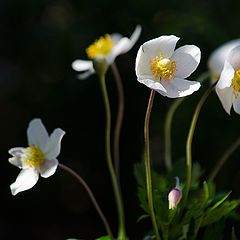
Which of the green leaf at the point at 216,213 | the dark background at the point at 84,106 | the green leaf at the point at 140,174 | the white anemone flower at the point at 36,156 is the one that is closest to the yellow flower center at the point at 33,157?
the white anemone flower at the point at 36,156

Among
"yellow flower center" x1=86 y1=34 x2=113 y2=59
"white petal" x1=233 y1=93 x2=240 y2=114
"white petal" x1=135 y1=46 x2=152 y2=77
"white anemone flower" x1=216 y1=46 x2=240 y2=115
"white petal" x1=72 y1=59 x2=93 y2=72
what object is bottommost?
"white petal" x1=233 y1=93 x2=240 y2=114

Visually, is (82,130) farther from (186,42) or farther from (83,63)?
(83,63)

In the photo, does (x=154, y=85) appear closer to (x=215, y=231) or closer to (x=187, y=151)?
(x=187, y=151)

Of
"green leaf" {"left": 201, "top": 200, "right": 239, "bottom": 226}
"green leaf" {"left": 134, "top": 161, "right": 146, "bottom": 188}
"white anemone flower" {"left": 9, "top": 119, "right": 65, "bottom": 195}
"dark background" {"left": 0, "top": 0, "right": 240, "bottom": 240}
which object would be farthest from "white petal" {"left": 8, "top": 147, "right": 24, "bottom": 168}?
"dark background" {"left": 0, "top": 0, "right": 240, "bottom": 240}

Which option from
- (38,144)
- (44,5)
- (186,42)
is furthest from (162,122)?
(38,144)

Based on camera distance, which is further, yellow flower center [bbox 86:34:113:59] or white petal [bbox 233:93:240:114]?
yellow flower center [bbox 86:34:113:59]

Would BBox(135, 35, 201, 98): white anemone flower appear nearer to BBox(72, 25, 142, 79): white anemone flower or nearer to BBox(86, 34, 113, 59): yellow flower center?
BBox(72, 25, 142, 79): white anemone flower

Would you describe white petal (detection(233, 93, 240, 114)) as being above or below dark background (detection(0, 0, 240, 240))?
below
